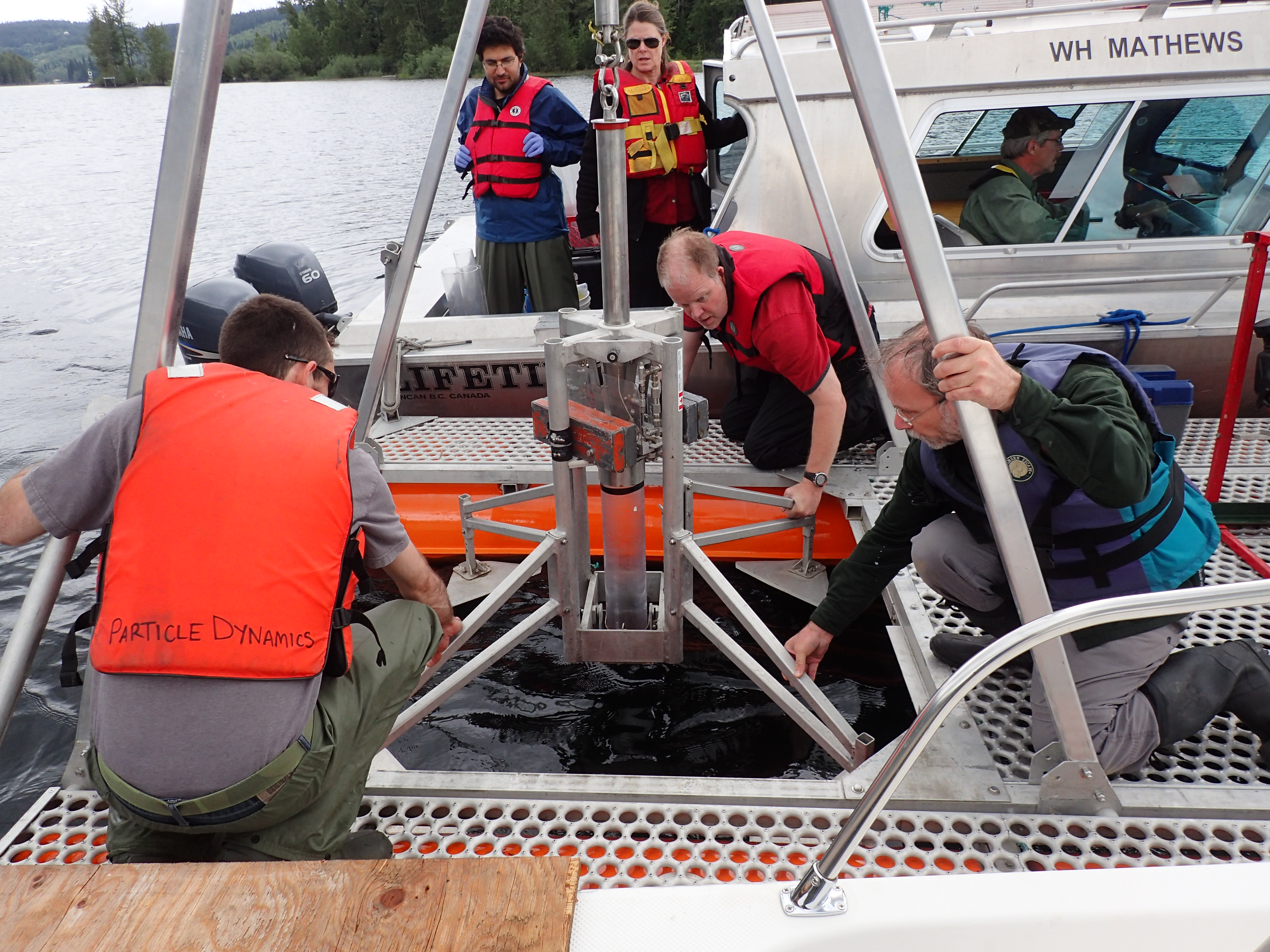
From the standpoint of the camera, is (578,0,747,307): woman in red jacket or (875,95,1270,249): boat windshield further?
(578,0,747,307): woman in red jacket

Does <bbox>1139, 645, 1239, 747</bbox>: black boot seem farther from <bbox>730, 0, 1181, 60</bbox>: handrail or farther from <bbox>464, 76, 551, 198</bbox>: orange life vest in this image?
<bbox>464, 76, 551, 198</bbox>: orange life vest

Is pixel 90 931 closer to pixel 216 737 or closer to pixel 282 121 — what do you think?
pixel 216 737

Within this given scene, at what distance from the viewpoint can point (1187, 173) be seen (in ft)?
12.6

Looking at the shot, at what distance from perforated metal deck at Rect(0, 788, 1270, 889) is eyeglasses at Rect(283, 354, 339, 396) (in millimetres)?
979

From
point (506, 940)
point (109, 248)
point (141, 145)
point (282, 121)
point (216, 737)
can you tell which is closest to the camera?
point (506, 940)

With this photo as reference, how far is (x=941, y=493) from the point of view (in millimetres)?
2141

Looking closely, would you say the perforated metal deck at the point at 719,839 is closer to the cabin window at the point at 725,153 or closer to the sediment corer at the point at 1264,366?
the sediment corer at the point at 1264,366

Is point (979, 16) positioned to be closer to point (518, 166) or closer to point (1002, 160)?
point (1002, 160)

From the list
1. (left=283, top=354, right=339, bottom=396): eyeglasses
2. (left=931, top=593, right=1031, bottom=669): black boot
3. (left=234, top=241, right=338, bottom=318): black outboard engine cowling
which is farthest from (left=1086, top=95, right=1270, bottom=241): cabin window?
(left=234, top=241, right=338, bottom=318): black outboard engine cowling

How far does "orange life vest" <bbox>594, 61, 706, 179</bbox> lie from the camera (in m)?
4.03

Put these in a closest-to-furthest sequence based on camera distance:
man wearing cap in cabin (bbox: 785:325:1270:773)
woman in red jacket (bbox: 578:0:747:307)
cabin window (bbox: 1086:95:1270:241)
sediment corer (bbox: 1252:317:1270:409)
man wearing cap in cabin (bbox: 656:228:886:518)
→ man wearing cap in cabin (bbox: 785:325:1270:773) → man wearing cap in cabin (bbox: 656:228:886:518) → sediment corer (bbox: 1252:317:1270:409) → cabin window (bbox: 1086:95:1270:241) → woman in red jacket (bbox: 578:0:747:307)

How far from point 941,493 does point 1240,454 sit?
6.51ft

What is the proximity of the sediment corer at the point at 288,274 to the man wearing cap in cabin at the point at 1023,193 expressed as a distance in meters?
3.09

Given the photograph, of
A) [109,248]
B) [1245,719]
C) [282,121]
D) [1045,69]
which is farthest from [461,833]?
[282,121]
